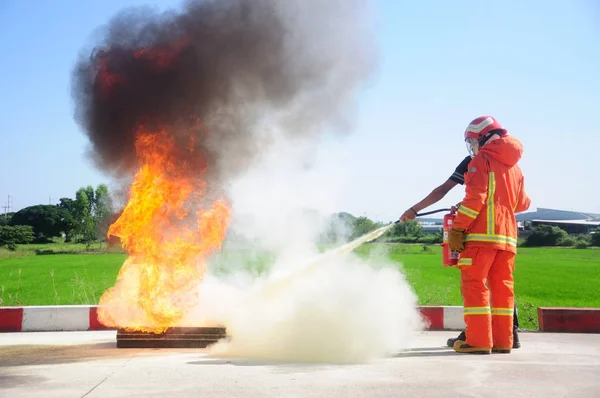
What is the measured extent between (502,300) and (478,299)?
1.13ft

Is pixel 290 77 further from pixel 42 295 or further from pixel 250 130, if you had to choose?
pixel 42 295

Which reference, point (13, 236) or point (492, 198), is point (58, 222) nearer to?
point (13, 236)

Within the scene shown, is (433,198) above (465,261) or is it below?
above

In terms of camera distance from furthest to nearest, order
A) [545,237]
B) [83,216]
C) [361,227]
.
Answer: [545,237] < [83,216] < [361,227]

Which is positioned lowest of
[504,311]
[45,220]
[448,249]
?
[504,311]

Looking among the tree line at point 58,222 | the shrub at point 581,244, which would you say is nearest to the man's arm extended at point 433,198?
the tree line at point 58,222

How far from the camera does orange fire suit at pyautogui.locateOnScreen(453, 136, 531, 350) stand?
240 inches

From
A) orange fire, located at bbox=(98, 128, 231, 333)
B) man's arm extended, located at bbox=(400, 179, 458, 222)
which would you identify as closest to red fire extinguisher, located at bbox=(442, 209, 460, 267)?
man's arm extended, located at bbox=(400, 179, 458, 222)

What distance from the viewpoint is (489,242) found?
6137mm

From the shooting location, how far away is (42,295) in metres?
14.3

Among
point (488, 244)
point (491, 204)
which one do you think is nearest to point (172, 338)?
point (488, 244)

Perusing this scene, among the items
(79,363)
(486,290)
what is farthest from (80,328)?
(486,290)

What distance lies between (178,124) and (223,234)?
165cm

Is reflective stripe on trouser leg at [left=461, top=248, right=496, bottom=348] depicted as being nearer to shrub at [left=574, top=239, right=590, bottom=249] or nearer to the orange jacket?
the orange jacket
